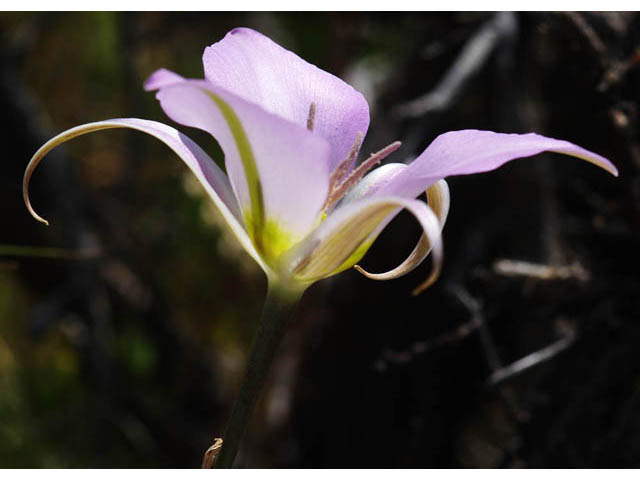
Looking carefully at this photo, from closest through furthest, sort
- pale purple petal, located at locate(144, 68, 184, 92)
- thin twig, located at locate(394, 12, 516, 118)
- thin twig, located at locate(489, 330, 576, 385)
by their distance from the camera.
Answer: pale purple petal, located at locate(144, 68, 184, 92)
thin twig, located at locate(489, 330, 576, 385)
thin twig, located at locate(394, 12, 516, 118)

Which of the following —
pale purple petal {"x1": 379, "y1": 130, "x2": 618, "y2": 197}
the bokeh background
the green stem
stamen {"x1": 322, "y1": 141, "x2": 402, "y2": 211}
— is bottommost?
the bokeh background

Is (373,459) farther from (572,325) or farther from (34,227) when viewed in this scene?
(34,227)

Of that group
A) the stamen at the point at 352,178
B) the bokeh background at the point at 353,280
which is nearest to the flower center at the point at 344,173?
the stamen at the point at 352,178

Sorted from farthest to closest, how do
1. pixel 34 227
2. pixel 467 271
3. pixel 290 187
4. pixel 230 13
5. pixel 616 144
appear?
pixel 230 13
pixel 34 227
pixel 467 271
pixel 616 144
pixel 290 187

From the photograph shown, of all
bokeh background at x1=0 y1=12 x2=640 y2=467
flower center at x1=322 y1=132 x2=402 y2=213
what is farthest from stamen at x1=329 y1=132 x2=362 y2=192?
bokeh background at x1=0 y1=12 x2=640 y2=467

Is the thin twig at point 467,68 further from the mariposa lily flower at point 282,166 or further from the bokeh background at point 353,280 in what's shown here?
the mariposa lily flower at point 282,166

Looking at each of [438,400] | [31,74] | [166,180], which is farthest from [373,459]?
[31,74]

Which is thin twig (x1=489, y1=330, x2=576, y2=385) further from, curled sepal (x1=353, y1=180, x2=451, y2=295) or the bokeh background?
curled sepal (x1=353, y1=180, x2=451, y2=295)

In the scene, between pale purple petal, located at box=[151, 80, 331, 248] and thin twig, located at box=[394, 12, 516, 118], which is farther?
thin twig, located at box=[394, 12, 516, 118]
